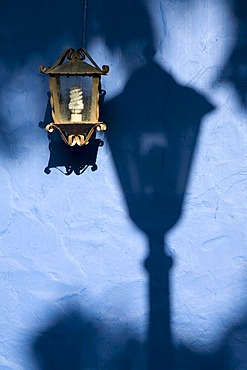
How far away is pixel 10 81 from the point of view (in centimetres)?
306

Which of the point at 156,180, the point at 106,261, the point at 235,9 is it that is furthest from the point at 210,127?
the point at 106,261

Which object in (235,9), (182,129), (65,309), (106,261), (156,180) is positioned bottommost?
(65,309)

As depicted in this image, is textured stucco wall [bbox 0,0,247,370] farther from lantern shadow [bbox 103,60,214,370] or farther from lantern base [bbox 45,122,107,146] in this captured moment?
lantern base [bbox 45,122,107,146]

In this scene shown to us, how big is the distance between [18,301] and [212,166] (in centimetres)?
113

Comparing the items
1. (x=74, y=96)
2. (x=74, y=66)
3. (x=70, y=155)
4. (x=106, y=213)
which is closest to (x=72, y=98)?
(x=74, y=96)

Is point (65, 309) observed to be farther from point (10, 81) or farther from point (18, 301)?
point (10, 81)

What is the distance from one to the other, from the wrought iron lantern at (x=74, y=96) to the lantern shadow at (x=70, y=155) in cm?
19

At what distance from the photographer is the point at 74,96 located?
2.83 metres

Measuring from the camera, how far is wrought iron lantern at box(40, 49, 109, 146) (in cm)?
283

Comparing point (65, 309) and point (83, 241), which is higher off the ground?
point (83, 241)

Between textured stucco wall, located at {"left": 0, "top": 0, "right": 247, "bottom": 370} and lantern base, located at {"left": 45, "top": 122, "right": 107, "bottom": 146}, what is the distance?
189 millimetres

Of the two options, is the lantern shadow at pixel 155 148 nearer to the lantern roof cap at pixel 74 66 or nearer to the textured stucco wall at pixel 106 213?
the textured stucco wall at pixel 106 213

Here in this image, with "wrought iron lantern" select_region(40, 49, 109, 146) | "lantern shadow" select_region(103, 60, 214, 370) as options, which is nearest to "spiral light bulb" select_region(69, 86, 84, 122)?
"wrought iron lantern" select_region(40, 49, 109, 146)

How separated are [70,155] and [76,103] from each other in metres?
0.34
